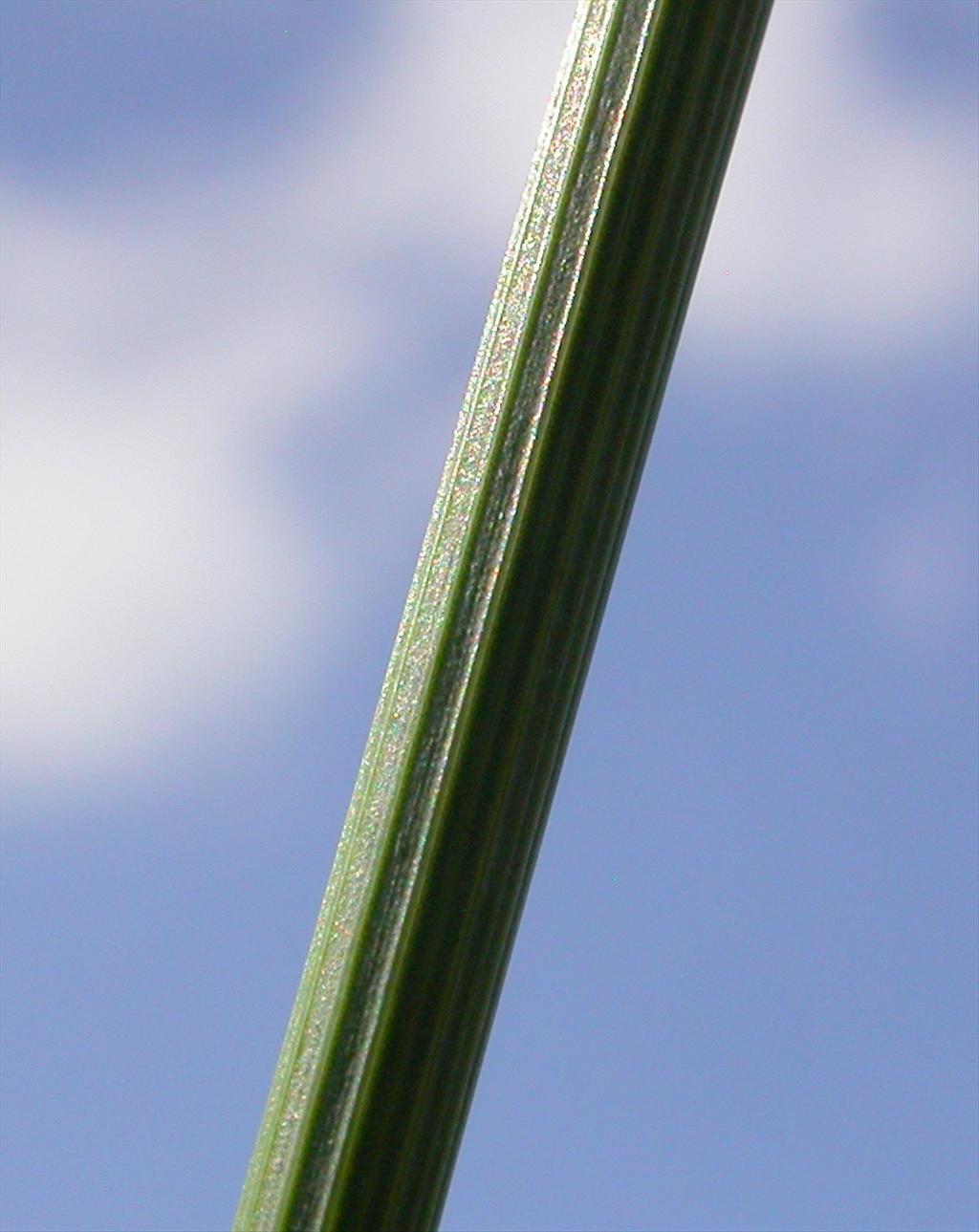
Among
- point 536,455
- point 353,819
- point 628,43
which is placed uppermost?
point 628,43

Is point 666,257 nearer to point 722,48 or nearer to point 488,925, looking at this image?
point 722,48

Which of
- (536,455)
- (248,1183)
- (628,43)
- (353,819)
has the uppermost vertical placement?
(628,43)

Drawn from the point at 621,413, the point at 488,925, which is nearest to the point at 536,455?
the point at 621,413

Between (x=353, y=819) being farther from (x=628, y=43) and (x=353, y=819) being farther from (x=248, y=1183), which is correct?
(x=628, y=43)

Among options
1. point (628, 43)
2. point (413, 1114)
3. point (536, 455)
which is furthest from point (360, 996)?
point (628, 43)

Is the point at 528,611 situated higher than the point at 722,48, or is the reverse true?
the point at 722,48

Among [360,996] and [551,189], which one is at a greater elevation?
[551,189]
